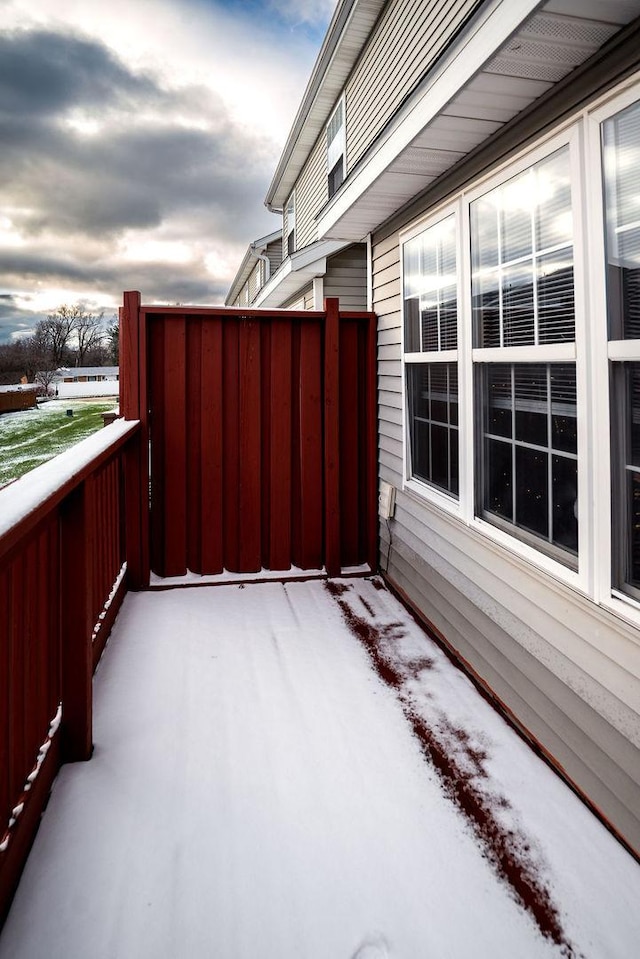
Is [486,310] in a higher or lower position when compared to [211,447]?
higher

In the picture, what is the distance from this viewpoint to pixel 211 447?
3730 mm

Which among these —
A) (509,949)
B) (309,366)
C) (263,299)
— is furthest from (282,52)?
(509,949)

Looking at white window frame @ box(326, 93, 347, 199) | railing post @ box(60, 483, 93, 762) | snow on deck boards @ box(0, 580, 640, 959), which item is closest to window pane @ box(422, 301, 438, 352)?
snow on deck boards @ box(0, 580, 640, 959)

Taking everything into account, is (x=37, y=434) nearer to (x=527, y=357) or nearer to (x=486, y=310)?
(x=486, y=310)

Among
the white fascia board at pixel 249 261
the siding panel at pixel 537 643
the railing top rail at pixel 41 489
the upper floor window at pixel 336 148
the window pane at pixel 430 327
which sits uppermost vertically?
the white fascia board at pixel 249 261

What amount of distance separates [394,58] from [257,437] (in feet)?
11.0

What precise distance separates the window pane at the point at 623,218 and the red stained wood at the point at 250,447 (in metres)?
2.47

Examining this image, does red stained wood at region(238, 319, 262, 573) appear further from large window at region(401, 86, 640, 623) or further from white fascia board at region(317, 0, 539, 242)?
large window at region(401, 86, 640, 623)

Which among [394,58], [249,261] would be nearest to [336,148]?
[394,58]

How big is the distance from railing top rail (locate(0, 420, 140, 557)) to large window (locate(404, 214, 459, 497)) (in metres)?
1.65

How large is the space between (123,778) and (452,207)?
2.70m

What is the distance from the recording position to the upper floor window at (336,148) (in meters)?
6.50

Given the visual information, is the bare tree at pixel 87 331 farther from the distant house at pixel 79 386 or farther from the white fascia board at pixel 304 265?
the white fascia board at pixel 304 265

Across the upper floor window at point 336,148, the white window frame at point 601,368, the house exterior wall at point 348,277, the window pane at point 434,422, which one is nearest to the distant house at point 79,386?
the upper floor window at point 336,148
